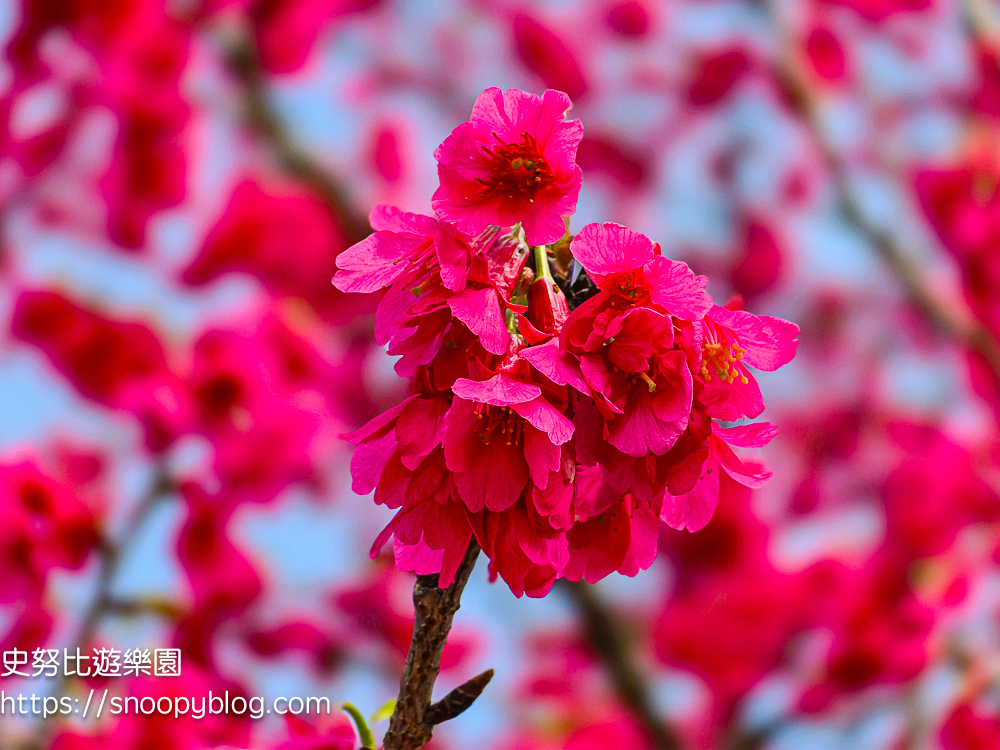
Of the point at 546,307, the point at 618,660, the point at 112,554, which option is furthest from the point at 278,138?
the point at 546,307

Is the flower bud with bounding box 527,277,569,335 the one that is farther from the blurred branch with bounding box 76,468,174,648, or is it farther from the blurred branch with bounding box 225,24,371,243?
the blurred branch with bounding box 225,24,371,243

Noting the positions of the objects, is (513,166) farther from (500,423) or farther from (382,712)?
(382,712)

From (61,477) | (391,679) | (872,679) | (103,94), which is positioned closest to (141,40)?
(103,94)

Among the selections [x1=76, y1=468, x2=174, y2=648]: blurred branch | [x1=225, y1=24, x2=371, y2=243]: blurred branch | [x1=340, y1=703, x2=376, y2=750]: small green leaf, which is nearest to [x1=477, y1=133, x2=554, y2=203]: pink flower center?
[x1=340, y1=703, x2=376, y2=750]: small green leaf

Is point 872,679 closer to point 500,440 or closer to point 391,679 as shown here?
point 391,679

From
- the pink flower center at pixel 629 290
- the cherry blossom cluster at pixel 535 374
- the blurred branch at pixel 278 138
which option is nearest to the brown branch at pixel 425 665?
the cherry blossom cluster at pixel 535 374

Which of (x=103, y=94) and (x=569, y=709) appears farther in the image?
(x=569, y=709)
